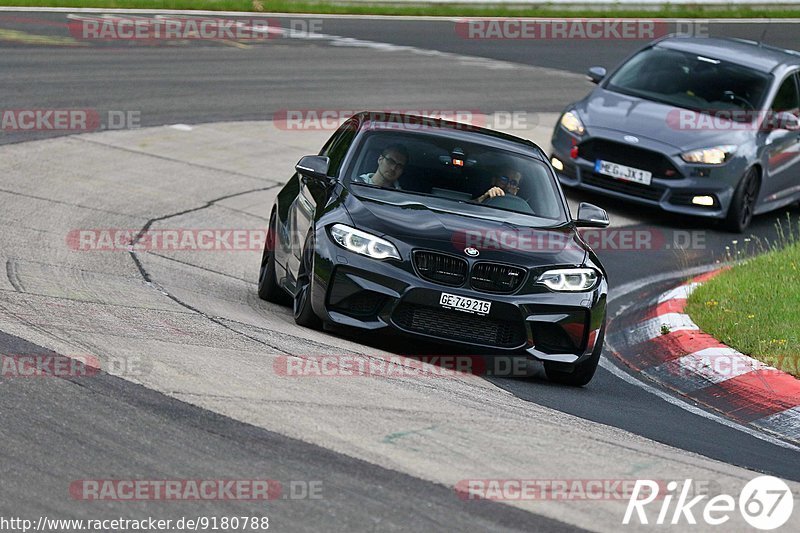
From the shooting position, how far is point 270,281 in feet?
32.4

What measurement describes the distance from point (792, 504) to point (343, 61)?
60.0 ft

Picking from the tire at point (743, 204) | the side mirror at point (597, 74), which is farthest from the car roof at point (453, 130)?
the side mirror at point (597, 74)

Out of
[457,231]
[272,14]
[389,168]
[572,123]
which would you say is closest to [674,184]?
[572,123]

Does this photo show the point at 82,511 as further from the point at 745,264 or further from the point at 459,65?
the point at 459,65

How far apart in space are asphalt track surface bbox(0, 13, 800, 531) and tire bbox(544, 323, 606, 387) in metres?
0.12

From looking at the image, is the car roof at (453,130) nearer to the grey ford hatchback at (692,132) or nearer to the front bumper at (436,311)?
the front bumper at (436,311)

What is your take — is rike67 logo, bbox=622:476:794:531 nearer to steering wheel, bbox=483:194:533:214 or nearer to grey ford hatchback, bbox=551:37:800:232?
steering wheel, bbox=483:194:533:214

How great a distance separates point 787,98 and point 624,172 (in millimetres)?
2779

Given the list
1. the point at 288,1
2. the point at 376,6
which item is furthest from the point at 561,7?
the point at 288,1

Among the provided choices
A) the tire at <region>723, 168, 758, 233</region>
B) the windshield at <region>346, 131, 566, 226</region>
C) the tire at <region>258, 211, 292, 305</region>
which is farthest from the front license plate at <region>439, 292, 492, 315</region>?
the tire at <region>723, 168, 758, 233</region>

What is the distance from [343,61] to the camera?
77.2 ft

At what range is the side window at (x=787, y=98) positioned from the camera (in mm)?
16109

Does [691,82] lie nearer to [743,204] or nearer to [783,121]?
[783,121]

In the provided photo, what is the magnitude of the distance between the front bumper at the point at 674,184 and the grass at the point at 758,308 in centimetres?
228
